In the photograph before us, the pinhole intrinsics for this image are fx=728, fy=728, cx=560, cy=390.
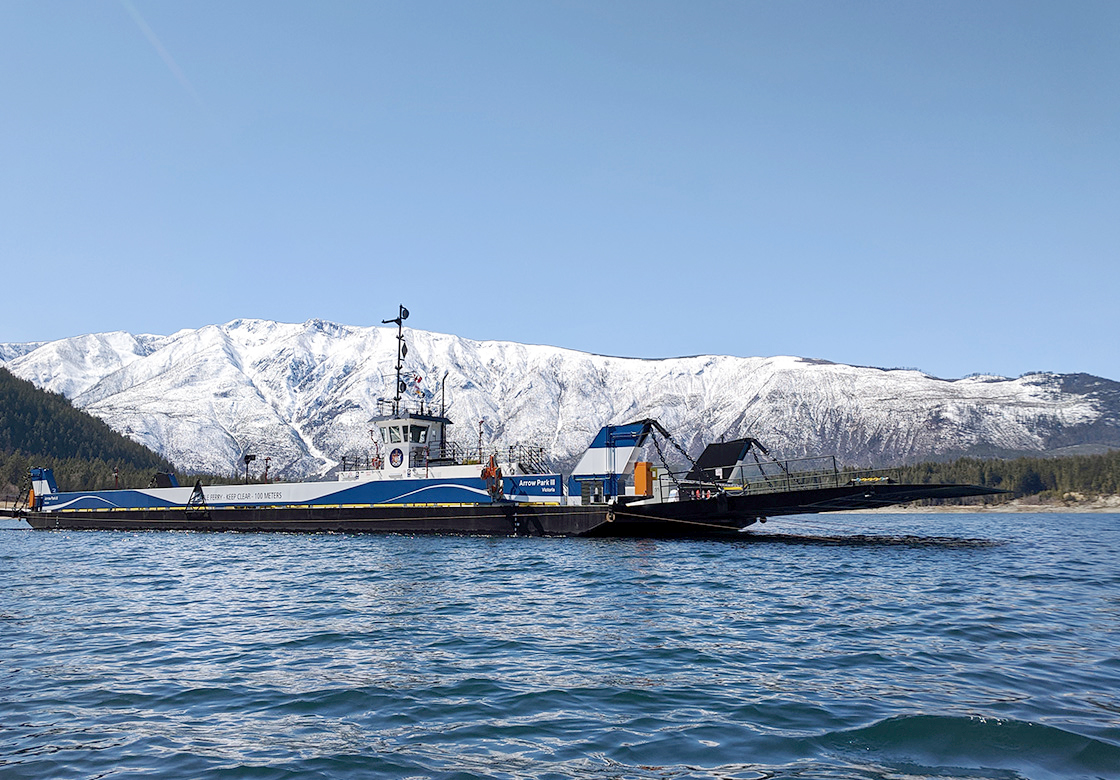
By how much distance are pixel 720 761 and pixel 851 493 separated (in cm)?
3543

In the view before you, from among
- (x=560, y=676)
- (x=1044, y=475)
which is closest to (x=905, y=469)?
(x=1044, y=475)

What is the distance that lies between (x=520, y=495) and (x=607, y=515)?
22.9 feet

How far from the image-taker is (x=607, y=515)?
145 ft

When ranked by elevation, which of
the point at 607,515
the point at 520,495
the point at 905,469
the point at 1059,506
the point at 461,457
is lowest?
the point at 1059,506

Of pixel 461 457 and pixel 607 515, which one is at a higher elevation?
pixel 461 457

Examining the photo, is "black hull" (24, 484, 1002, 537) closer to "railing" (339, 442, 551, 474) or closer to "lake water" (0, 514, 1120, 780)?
"railing" (339, 442, 551, 474)

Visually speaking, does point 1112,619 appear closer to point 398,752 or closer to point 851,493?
point 398,752

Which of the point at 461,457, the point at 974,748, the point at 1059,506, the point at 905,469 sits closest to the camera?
the point at 974,748

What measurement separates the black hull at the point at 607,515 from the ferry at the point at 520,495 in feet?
0.24

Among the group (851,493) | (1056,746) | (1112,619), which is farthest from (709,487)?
(1056,746)

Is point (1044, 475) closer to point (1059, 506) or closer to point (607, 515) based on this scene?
point (1059, 506)

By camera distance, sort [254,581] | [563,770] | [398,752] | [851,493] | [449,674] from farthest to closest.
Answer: [851,493]
[254,581]
[449,674]
[398,752]
[563,770]

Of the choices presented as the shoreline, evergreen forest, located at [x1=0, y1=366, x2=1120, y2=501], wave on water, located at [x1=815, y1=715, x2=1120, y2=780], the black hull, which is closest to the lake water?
wave on water, located at [x1=815, y1=715, x2=1120, y2=780]

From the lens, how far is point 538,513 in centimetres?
4606
